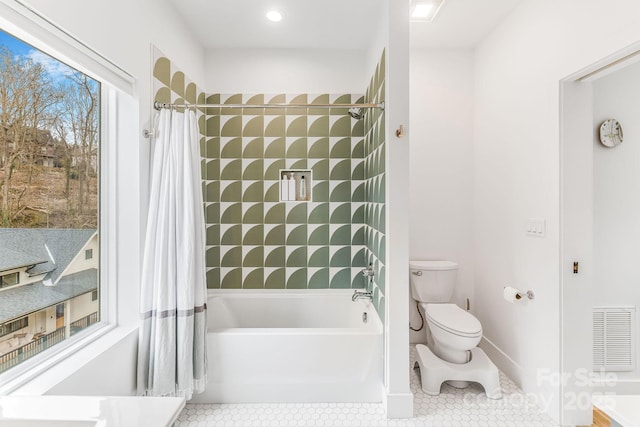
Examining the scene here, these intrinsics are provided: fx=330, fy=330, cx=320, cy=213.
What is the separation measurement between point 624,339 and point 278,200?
2.65 meters

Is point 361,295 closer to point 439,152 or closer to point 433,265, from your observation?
point 433,265

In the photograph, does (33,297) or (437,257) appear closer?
(33,297)

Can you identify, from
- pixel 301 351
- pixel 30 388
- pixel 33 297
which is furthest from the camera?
pixel 301 351

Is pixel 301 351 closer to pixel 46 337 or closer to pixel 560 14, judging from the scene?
pixel 46 337

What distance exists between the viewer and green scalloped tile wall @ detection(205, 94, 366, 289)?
288 cm

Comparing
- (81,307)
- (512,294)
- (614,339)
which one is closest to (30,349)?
(81,307)

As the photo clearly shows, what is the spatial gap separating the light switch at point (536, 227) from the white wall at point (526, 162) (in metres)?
0.03

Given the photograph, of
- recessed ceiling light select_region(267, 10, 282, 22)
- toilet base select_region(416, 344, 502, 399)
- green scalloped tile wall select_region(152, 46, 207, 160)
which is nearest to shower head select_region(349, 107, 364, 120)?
recessed ceiling light select_region(267, 10, 282, 22)

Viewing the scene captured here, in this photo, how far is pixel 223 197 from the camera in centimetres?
288

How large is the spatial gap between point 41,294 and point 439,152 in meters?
2.88

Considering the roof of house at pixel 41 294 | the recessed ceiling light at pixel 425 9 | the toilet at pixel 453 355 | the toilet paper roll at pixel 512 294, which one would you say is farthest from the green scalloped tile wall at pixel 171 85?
the toilet paper roll at pixel 512 294

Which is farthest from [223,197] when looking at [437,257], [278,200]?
[437,257]

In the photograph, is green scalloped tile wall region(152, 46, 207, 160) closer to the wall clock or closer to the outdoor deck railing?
the outdoor deck railing

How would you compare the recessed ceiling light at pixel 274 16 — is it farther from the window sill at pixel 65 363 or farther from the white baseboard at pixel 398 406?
the white baseboard at pixel 398 406
